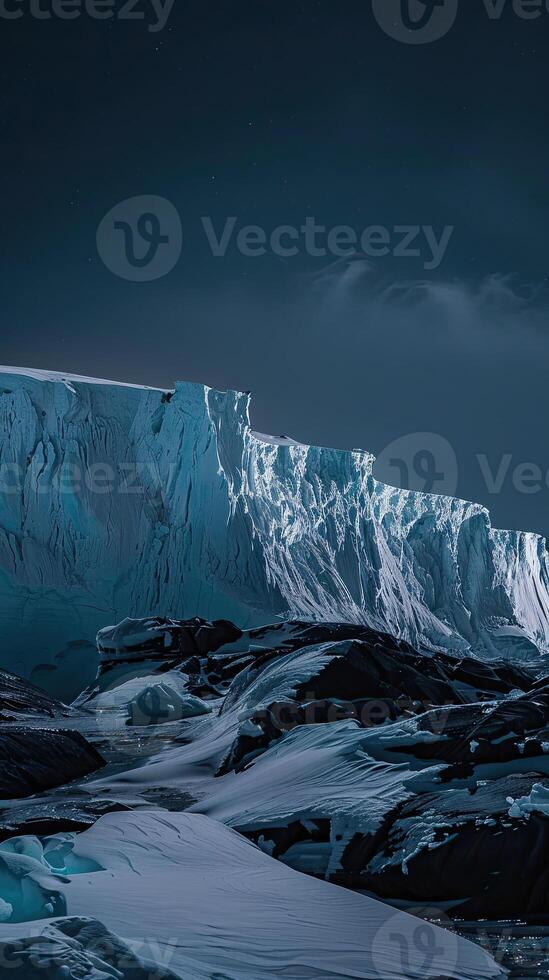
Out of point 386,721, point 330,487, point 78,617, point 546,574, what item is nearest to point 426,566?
point 330,487

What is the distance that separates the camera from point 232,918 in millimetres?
3887

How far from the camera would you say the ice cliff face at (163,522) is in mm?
26188

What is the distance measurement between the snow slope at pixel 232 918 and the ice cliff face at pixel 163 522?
21.5 meters

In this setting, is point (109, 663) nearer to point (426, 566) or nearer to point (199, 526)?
point (199, 526)

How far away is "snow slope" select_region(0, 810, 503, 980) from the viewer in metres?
3.37

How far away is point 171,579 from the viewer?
28594 millimetres

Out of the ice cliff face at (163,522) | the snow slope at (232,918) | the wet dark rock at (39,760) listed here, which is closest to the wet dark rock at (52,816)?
the snow slope at (232,918)

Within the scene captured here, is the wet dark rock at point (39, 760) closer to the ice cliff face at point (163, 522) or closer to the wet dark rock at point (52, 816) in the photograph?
the wet dark rock at point (52, 816)

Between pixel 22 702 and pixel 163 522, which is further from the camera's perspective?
pixel 163 522

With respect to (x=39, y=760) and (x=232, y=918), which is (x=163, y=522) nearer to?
(x=39, y=760)

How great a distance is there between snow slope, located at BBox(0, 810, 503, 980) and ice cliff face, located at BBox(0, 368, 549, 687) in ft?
70.4

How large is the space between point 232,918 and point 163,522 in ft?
83.9

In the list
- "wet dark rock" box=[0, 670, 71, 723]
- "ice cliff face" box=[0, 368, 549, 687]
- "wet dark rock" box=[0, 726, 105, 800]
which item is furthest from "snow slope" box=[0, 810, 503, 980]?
"ice cliff face" box=[0, 368, 549, 687]

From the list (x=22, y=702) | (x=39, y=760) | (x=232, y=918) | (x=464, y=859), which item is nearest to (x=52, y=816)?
(x=232, y=918)
